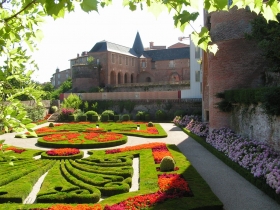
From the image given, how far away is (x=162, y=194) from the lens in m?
8.70

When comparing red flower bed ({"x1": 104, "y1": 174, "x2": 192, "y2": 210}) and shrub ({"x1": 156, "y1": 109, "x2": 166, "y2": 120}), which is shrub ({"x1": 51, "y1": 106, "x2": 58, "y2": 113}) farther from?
red flower bed ({"x1": 104, "y1": 174, "x2": 192, "y2": 210})

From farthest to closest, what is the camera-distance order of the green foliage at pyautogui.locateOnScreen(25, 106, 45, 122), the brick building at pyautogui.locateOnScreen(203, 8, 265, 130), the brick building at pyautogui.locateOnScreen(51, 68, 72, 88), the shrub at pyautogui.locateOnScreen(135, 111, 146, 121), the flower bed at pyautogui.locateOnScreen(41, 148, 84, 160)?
the brick building at pyautogui.locateOnScreen(51, 68, 72, 88), the shrub at pyautogui.locateOnScreen(135, 111, 146, 121), the green foliage at pyautogui.locateOnScreen(25, 106, 45, 122), the brick building at pyautogui.locateOnScreen(203, 8, 265, 130), the flower bed at pyautogui.locateOnScreen(41, 148, 84, 160)

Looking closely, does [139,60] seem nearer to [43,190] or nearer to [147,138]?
[147,138]

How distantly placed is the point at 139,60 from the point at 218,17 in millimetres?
47171

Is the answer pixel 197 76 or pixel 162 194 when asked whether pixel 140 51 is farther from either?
pixel 162 194

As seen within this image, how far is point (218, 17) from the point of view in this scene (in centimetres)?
1738

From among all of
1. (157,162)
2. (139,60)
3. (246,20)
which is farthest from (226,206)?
(139,60)

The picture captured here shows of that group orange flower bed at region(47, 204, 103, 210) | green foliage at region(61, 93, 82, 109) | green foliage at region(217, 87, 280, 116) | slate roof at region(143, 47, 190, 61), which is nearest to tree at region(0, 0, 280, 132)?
orange flower bed at region(47, 204, 103, 210)

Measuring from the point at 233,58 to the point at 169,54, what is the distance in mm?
46030

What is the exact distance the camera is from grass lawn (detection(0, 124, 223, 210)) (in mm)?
8172

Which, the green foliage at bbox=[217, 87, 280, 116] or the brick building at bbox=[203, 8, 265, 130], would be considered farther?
the brick building at bbox=[203, 8, 265, 130]

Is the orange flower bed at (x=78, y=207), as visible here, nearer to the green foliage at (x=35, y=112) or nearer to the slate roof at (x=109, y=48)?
the green foliage at (x=35, y=112)

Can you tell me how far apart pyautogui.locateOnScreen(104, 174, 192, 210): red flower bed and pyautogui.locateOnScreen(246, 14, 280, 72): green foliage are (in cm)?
685

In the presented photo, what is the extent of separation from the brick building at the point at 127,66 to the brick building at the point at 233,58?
37.4 m
